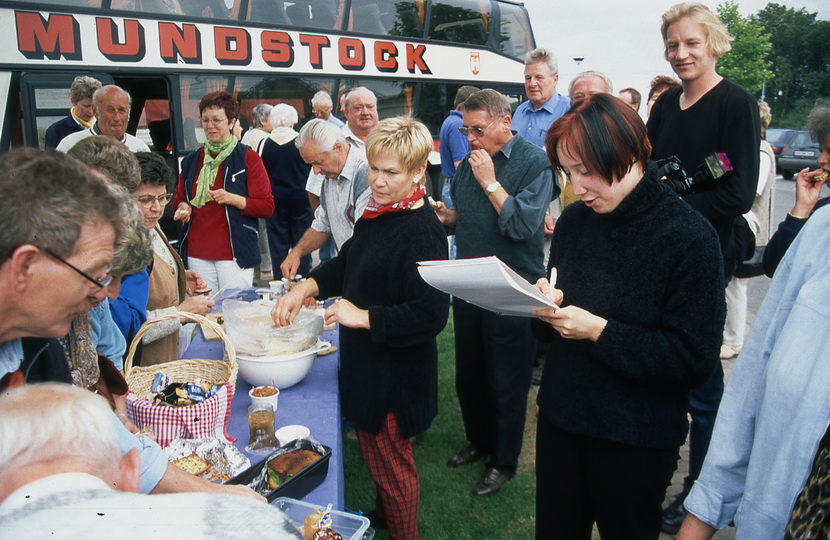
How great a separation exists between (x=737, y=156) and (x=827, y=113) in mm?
357

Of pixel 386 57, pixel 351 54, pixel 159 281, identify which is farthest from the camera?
pixel 386 57

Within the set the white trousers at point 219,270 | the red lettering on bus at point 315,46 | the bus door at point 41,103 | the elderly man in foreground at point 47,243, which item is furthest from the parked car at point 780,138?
the elderly man in foreground at point 47,243

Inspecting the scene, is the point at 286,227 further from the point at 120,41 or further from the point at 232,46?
the point at 120,41

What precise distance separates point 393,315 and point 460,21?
28.3ft

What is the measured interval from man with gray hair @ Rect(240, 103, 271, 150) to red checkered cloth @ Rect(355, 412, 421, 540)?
5216 mm

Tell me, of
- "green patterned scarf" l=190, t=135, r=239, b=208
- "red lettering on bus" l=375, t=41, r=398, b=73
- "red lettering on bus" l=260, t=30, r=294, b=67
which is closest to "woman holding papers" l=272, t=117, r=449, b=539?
"green patterned scarf" l=190, t=135, r=239, b=208

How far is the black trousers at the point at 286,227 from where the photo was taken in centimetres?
688

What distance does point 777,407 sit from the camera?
110 centimetres

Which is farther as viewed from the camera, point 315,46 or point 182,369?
point 315,46

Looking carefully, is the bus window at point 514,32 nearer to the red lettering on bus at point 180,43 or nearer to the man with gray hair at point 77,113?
the red lettering on bus at point 180,43

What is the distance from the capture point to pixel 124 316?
2242 mm

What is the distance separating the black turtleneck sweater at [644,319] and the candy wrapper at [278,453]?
30.6 inches

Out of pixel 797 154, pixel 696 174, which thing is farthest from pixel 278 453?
pixel 797 154

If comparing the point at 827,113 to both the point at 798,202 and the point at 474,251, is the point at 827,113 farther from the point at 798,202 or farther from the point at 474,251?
→ the point at 474,251
